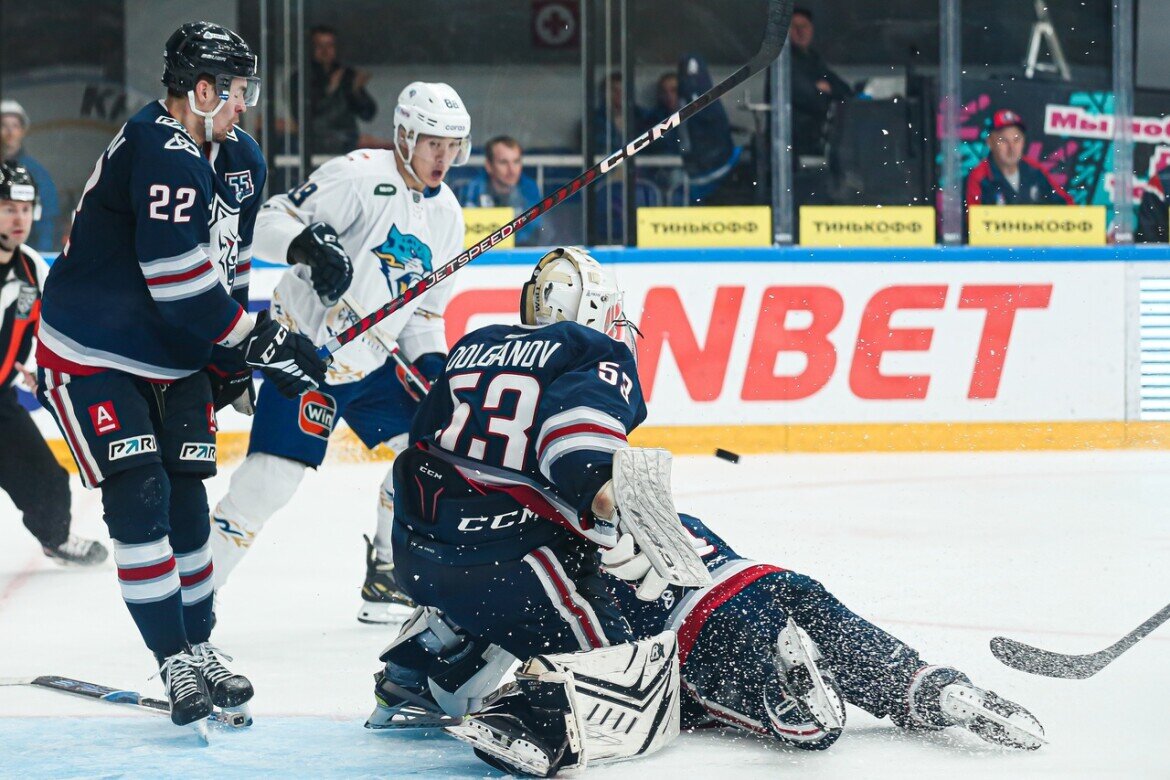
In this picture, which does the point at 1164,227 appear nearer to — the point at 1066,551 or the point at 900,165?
the point at 900,165

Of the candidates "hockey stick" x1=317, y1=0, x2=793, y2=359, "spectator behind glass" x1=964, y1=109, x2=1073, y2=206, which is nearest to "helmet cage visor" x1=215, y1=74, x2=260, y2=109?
"hockey stick" x1=317, y1=0, x2=793, y2=359

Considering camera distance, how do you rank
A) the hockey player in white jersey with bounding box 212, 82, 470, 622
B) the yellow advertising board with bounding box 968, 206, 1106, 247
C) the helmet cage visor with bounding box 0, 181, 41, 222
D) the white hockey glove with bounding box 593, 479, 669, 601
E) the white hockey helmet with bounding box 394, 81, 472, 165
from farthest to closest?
the yellow advertising board with bounding box 968, 206, 1106, 247 → the helmet cage visor with bounding box 0, 181, 41, 222 → the white hockey helmet with bounding box 394, 81, 472, 165 → the hockey player in white jersey with bounding box 212, 82, 470, 622 → the white hockey glove with bounding box 593, 479, 669, 601

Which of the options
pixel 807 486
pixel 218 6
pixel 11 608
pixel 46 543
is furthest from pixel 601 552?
pixel 218 6

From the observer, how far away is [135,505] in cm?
276

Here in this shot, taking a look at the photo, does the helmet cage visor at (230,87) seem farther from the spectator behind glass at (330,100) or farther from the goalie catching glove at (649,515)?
the spectator behind glass at (330,100)

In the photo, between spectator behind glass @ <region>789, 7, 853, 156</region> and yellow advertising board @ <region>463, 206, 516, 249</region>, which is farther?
spectator behind glass @ <region>789, 7, 853, 156</region>

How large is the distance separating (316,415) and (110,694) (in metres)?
0.85

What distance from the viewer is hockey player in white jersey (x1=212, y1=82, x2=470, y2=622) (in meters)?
3.64

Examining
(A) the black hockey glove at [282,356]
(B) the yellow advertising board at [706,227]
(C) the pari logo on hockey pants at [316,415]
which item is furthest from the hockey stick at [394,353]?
(B) the yellow advertising board at [706,227]

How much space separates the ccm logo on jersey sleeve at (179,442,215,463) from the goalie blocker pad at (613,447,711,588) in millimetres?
863

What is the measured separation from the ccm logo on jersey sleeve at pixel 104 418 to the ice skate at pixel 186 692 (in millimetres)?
382

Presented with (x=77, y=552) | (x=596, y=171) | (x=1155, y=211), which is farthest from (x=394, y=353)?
(x=1155, y=211)

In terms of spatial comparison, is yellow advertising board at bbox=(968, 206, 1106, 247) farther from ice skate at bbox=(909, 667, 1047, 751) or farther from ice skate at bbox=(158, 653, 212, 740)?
ice skate at bbox=(158, 653, 212, 740)

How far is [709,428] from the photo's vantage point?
21.2 feet
